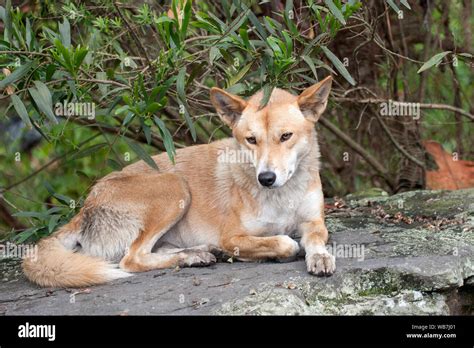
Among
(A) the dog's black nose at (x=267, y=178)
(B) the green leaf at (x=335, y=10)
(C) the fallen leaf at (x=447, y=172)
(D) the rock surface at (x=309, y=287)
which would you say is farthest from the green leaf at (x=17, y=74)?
(C) the fallen leaf at (x=447, y=172)

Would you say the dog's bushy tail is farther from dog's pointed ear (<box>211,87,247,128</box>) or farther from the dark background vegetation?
dog's pointed ear (<box>211,87,247,128</box>)

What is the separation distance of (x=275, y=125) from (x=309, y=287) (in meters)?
1.26

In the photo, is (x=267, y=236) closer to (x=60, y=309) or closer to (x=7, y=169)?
(x=60, y=309)

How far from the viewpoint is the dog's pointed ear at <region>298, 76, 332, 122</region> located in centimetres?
574

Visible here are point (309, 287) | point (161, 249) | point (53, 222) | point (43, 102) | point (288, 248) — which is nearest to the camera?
point (309, 287)

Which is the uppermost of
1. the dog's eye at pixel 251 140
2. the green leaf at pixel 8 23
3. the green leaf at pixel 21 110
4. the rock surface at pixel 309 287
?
the green leaf at pixel 8 23

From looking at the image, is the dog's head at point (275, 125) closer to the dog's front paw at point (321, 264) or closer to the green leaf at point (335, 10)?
the green leaf at point (335, 10)

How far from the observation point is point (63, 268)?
5520 mm

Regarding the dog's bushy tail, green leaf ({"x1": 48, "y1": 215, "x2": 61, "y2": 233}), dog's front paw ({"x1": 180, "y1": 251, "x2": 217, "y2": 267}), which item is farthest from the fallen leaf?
the dog's bushy tail

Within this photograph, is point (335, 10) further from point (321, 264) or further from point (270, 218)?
point (321, 264)

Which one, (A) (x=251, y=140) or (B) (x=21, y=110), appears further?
(A) (x=251, y=140)

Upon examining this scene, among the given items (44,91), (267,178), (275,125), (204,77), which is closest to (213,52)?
(275,125)

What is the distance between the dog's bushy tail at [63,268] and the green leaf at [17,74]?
1.26 meters

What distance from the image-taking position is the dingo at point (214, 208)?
18.5 ft
